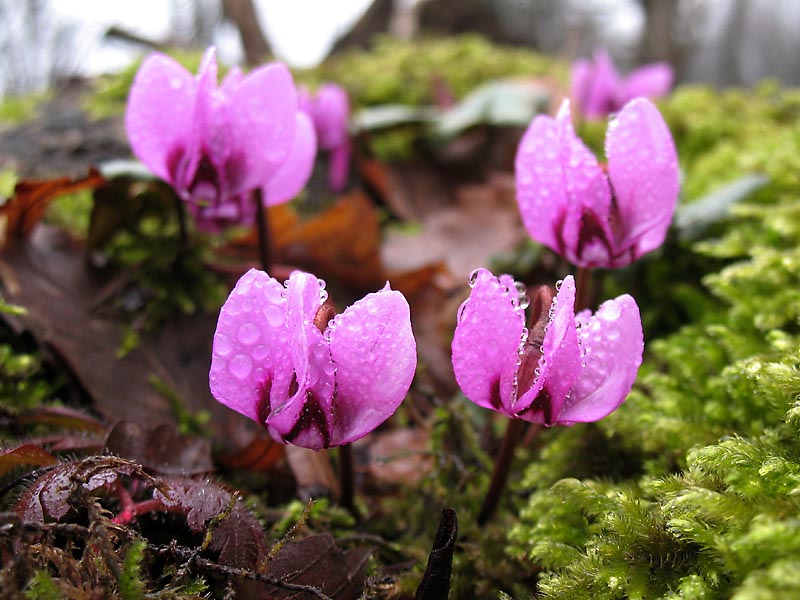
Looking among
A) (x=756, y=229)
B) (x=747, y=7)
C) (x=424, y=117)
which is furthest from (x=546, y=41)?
(x=756, y=229)

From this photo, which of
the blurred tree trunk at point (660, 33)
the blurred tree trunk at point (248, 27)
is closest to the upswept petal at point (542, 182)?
the blurred tree trunk at point (248, 27)

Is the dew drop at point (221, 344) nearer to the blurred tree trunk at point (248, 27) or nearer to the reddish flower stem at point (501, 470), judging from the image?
the reddish flower stem at point (501, 470)

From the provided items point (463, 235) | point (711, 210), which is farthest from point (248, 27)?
point (711, 210)

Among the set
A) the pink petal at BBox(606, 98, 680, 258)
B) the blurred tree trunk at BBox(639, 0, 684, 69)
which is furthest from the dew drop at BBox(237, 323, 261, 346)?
the blurred tree trunk at BBox(639, 0, 684, 69)

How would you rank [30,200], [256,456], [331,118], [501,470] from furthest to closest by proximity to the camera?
[331,118] → [30,200] → [256,456] → [501,470]

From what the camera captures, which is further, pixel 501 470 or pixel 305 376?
pixel 501 470

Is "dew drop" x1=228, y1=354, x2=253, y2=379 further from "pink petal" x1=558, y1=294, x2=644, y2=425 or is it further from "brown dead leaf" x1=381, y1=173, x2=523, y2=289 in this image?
"brown dead leaf" x1=381, y1=173, x2=523, y2=289

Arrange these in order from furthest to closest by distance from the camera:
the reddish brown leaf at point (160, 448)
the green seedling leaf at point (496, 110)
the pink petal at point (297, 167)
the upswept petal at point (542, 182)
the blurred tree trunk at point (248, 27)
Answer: the blurred tree trunk at point (248, 27) → the green seedling leaf at point (496, 110) → the pink petal at point (297, 167) → the upswept petal at point (542, 182) → the reddish brown leaf at point (160, 448)

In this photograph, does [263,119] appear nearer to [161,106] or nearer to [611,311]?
[161,106]
